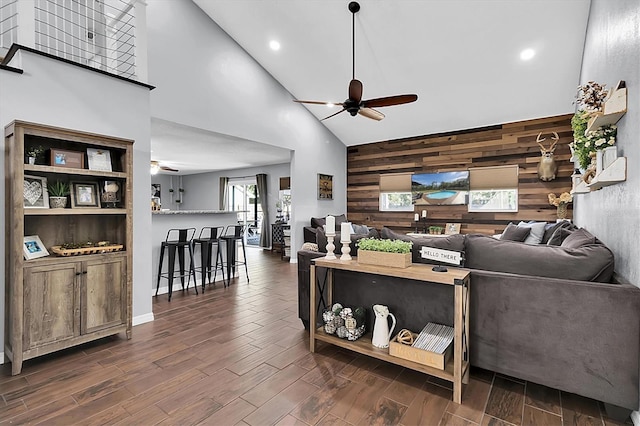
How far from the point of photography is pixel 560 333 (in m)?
1.92

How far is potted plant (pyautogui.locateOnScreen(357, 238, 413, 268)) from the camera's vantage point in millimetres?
2303

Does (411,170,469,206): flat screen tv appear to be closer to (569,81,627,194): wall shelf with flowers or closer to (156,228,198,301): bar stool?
(569,81,627,194): wall shelf with flowers

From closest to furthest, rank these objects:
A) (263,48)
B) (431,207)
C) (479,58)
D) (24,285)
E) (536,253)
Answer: (536,253), (24,285), (479,58), (263,48), (431,207)

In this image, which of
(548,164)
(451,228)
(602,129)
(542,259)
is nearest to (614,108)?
(602,129)

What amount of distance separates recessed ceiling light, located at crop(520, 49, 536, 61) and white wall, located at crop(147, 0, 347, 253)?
13.8 ft

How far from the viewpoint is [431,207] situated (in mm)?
7371

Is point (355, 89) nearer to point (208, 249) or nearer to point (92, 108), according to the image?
point (92, 108)

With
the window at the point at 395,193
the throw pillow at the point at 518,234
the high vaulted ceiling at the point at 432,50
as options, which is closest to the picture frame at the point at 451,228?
the window at the point at 395,193

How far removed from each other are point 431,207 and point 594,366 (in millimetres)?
5732

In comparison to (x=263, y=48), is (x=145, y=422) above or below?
below

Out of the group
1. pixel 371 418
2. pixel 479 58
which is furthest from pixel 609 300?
pixel 479 58

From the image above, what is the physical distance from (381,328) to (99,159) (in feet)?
9.68

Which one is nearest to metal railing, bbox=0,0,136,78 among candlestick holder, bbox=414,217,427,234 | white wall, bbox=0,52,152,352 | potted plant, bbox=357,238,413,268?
white wall, bbox=0,52,152,352

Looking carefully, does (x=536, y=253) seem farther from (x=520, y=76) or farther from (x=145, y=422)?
(x=520, y=76)
